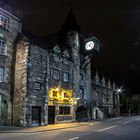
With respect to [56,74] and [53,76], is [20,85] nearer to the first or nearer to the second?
[53,76]

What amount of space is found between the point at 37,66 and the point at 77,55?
12.0m

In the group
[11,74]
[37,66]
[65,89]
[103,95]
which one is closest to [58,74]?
[65,89]

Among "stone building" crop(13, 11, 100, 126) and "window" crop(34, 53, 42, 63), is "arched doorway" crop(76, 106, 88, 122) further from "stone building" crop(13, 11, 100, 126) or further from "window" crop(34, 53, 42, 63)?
"window" crop(34, 53, 42, 63)

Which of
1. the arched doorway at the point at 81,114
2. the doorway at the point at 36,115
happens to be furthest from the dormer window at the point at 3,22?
the arched doorway at the point at 81,114

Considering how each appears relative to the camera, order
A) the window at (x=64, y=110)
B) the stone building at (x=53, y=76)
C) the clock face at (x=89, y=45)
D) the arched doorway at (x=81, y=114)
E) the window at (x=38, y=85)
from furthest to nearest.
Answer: the clock face at (x=89, y=45) < the arched doorway at (x=81, y=114) < the window at (x=64, y=110) < the window at (x=38, y=85) < the stone building at (x=53, y=76)

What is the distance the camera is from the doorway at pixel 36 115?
30.1 m

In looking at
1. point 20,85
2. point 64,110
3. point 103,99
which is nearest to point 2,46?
point 20,85

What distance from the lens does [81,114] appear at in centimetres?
4081

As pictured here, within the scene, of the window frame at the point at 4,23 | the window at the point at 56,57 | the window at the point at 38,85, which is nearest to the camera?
the window frame at the point at 4,23

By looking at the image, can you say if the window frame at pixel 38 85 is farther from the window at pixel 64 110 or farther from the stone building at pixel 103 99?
the stone building at pixel 103 99

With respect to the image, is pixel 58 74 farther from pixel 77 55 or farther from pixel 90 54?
pixel 90 54

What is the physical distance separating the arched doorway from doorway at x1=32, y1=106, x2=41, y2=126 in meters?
10.4

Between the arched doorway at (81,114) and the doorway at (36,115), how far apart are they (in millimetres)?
10426

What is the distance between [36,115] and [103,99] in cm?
2670
